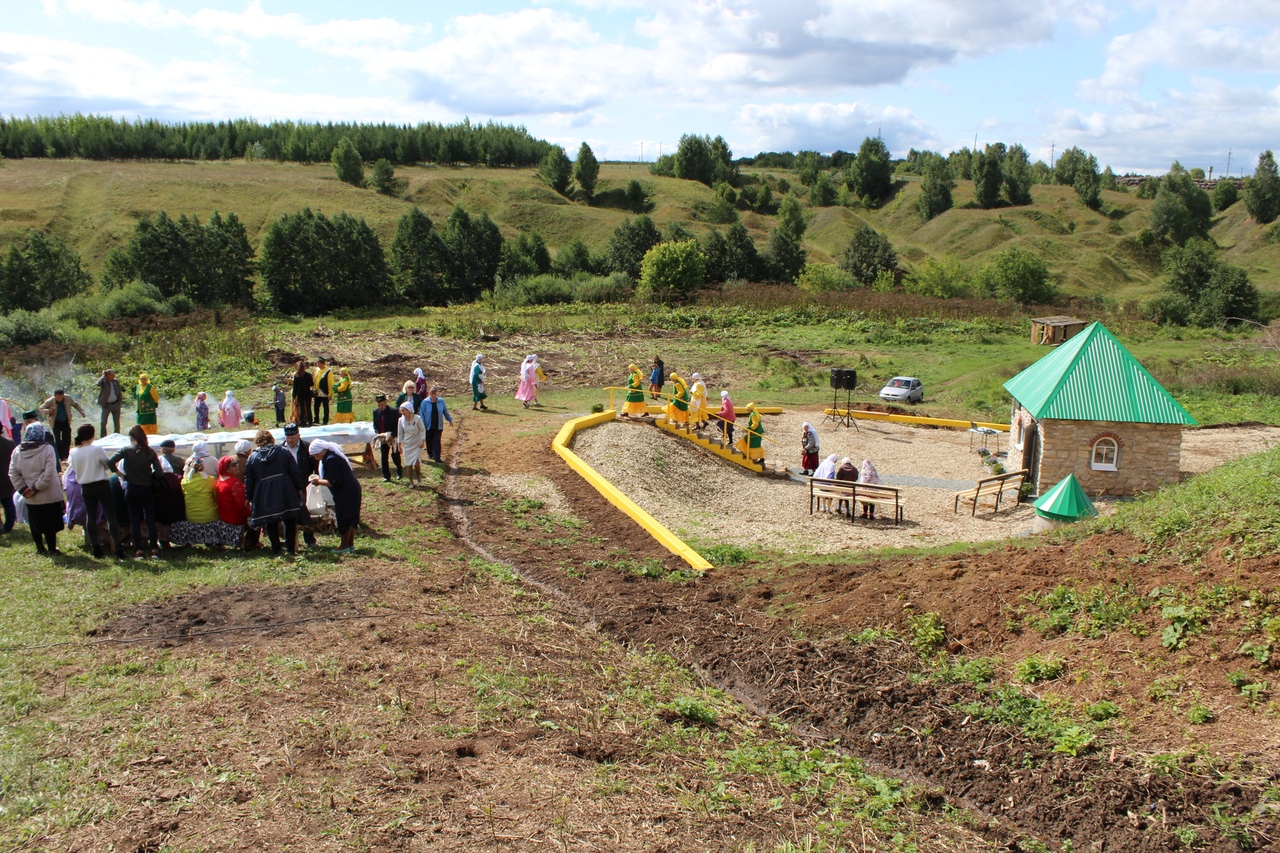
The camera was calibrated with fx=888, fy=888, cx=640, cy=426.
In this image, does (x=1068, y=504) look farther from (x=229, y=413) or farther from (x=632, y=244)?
(x=632, y=244)

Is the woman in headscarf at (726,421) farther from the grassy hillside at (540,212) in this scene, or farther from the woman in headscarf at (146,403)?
the grassy hillside at (540,212)

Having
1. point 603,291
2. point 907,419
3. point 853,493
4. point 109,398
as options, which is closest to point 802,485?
point 853,493

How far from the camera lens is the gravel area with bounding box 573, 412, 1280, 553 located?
1427 centimetres

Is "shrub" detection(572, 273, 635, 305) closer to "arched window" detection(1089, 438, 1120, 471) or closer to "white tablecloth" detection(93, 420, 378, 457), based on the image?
"arched window" detection(1089, 438, 1120, 471)

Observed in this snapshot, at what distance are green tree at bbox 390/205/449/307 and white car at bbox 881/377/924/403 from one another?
38697 millimetres

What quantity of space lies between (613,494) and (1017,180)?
107 m

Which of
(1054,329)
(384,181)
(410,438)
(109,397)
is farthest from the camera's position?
(384,181)

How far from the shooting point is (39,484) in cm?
943

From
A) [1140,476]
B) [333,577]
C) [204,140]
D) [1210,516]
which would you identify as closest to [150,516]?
[333,577]

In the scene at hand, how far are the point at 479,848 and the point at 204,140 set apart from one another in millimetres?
124851

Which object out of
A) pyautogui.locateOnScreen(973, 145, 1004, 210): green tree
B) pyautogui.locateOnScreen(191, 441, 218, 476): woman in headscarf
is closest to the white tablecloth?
pyautogui.locateOnScreen(191, 441, 218, 476): woman in headscarf

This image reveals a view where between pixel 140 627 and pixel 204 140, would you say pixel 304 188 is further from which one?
pixel 140 627

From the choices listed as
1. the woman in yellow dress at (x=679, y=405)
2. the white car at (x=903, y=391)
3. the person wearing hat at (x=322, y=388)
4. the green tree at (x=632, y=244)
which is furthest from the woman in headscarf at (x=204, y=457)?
the green tree at (x=632, y=244)

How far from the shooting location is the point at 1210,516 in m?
9.12
